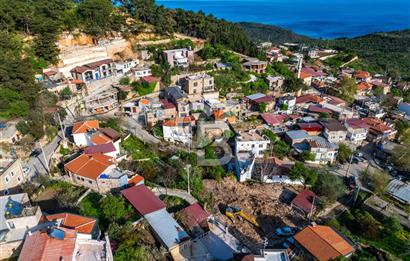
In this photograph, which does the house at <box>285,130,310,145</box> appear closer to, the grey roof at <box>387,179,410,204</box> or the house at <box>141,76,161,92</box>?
the grey roof at <box>387,179,410,204</box>

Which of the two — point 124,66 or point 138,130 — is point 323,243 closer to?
point 138,130

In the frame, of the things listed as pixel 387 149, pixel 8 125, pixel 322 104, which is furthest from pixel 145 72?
pixel 387 149

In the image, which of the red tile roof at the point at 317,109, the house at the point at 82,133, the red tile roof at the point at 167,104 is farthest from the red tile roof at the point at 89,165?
the red tile roof at the point at 317,109

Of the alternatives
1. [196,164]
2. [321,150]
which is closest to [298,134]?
[321,150]

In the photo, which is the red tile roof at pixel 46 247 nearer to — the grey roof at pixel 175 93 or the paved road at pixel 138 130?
the paved road at pixel 138 130

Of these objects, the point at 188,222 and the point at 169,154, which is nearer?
the point at 188,222

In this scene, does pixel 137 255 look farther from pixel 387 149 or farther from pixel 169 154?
pixel 387 149

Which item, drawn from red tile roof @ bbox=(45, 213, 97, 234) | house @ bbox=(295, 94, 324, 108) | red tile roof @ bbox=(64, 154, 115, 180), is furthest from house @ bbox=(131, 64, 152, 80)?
red tile roof @ bbox=(45, 213, 97, 234)
